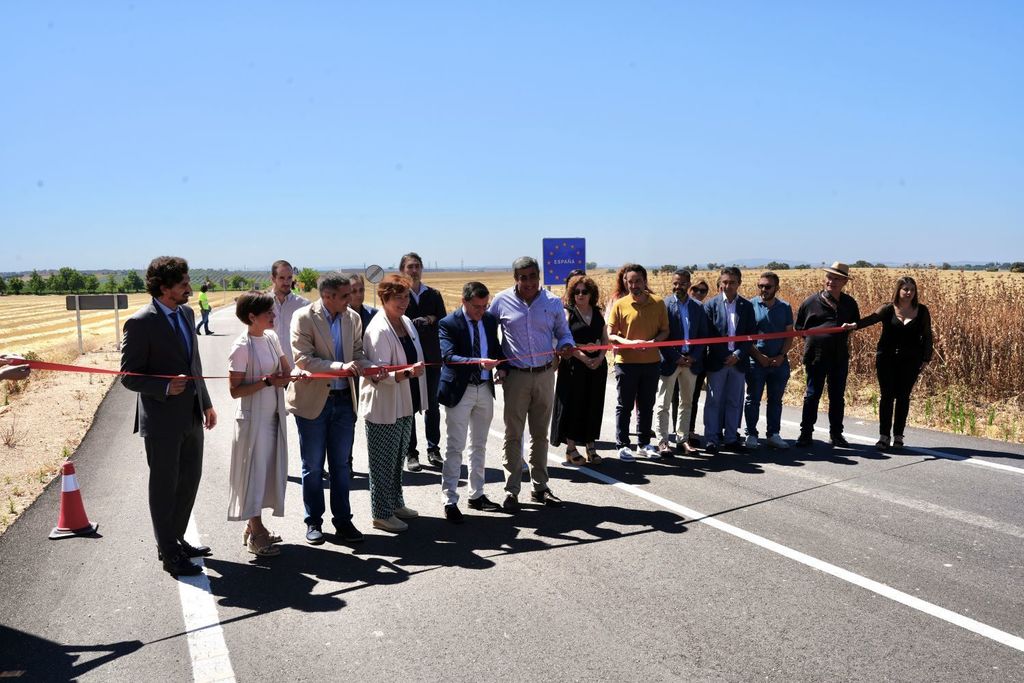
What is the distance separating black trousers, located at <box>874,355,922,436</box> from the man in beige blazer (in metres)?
6.20

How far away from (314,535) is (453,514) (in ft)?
3.75

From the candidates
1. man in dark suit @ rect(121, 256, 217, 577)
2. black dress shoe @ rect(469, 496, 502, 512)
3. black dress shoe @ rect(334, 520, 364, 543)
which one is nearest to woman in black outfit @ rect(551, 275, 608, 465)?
black dress shoe @ rect(469, 496, 502, 512)

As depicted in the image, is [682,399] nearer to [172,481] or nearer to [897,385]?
[897,385]

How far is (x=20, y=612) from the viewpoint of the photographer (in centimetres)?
470

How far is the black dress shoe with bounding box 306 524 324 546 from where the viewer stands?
594 cm

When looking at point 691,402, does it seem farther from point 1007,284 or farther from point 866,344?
point 1007,284

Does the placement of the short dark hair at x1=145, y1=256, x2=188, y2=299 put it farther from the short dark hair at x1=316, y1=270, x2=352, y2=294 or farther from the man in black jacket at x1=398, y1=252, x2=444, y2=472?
the man in black jacket at x1=398, y1=252, x2=444, y2=472

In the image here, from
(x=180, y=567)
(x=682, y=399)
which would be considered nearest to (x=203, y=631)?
(x=180, y=567)

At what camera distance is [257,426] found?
5691 mm

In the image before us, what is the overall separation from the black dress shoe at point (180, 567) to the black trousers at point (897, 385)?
741 centimetres

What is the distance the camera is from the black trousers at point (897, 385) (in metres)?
8.78

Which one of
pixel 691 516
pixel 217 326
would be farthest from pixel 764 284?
pixel 217 326

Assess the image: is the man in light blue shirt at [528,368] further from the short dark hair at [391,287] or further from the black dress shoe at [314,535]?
the black dress shoe at [314,535]

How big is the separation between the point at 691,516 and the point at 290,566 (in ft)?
10.7
